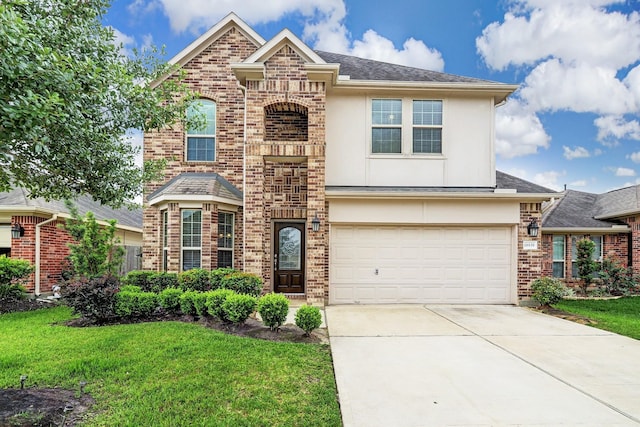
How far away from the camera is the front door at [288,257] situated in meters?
10.9

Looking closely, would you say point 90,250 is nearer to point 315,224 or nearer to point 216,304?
point 216,304

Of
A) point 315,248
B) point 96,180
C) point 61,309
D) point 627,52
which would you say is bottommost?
point 61,309

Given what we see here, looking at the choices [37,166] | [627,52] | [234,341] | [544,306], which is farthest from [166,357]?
[627,52]

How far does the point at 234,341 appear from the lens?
615 centimetres

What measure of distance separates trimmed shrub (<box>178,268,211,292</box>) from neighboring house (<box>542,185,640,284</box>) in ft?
38.2

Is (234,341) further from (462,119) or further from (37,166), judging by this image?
(462,119)

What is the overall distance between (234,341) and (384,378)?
2.60 meters

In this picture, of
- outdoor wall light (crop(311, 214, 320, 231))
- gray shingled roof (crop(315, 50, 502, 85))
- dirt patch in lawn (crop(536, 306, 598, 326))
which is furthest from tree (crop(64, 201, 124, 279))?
dirt patch in lawn (crop(536, 306, 598, 326))

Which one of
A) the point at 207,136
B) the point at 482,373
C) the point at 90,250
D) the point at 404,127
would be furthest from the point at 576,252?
the point at 90,250

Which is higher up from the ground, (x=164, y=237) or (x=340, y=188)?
(x=340, y=188)

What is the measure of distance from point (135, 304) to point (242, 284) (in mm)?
2250

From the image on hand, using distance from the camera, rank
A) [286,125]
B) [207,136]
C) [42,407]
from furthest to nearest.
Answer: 1. [207,136]
2. [286,125]
3. [42,407]

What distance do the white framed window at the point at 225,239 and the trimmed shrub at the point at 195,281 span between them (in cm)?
170

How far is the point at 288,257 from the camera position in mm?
10992
